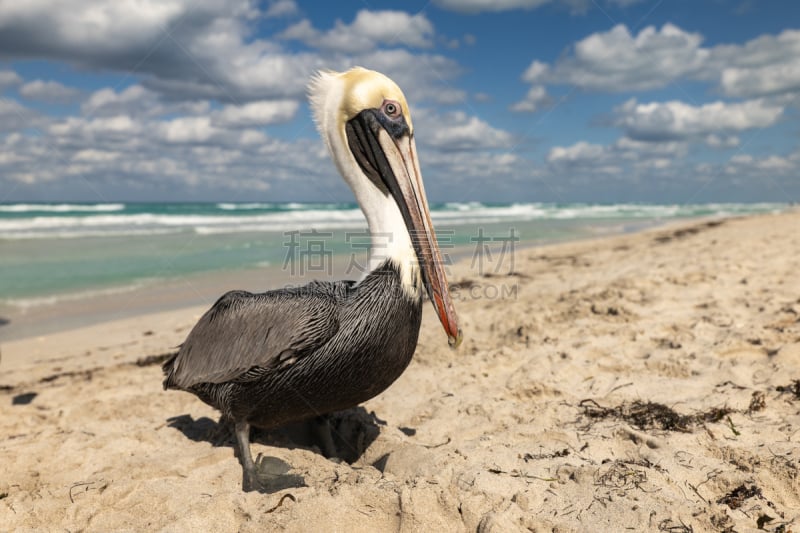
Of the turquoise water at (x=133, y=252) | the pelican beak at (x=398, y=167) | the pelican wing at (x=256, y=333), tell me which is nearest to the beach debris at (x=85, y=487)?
the pelican wing at (x=256, y=333)

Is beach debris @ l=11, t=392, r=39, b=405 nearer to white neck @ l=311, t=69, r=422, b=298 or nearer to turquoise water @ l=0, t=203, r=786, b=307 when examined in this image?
white neck @ l=311, t=69, r=422, b=298

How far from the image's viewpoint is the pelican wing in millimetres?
3039

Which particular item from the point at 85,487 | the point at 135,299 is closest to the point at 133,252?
Result: the point at 135,299

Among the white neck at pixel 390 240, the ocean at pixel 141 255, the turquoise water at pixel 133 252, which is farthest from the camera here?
the turquoise water at pixel 133 252

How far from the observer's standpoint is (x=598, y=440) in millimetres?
3273

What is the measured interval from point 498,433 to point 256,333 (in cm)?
169

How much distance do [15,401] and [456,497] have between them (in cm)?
450

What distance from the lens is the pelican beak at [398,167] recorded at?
325 cm

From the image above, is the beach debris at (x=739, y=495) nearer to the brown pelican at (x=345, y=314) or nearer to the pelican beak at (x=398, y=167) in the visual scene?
the brown pelican at (x=345, y=314)

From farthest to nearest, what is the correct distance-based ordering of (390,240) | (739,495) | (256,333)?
(390,240)
(256,333)
(739,495)

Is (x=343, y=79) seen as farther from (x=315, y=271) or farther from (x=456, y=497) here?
(x=315, y=271)

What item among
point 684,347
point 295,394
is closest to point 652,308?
point 684,347

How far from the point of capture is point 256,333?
3.16 meters

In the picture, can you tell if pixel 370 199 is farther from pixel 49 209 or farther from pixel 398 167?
pixel 49 209
